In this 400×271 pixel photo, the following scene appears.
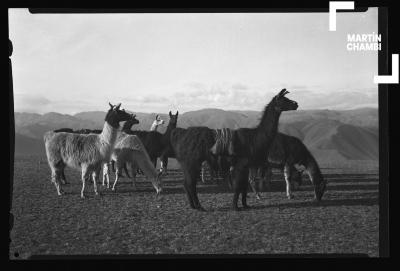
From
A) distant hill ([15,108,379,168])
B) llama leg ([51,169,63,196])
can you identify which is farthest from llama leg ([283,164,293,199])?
llama leg ([51,169,63,196])

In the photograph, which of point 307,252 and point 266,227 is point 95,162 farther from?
point 307,252

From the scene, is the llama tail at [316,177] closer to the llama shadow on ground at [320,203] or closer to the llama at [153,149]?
the llama shadow on ground at [320,203]

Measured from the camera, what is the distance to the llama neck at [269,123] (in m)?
6.72

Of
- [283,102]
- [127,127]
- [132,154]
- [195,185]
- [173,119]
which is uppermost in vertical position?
[283,102]

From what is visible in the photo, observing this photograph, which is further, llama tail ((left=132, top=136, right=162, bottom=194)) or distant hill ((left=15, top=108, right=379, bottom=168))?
llama tail ((left=132, top=136, right=162, bottom=194))

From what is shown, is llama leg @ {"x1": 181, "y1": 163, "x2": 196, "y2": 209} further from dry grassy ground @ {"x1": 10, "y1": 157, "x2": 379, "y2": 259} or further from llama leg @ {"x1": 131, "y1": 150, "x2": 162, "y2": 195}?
llama leg @ {"x1": 131, "y1": 150, "x2": 162, "y2": 195}

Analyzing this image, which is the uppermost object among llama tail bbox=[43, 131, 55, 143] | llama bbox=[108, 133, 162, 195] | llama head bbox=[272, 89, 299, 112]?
llama head bbox=[272, 89, 299, 112]

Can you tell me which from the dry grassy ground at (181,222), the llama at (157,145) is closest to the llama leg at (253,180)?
the dry grassy ground at (181,222)

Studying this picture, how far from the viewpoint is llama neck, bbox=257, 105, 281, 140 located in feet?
22.1

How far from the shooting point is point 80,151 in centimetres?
727

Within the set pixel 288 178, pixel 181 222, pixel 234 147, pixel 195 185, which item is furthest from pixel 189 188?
pixel 288 178

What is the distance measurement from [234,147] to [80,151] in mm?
2729

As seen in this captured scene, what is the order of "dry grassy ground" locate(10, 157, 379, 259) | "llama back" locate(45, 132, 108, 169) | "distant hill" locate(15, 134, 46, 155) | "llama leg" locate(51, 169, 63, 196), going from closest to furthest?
"dry grassy ground" locate(10, 157, 379, 259) < "distant hill" locate(15, 134, 46, 155) < "llama leg" locate(51, 169, 63, 196) < "llama back" locate(45, 132, 108, 169)

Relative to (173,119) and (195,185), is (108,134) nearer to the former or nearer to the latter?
(173,119)
